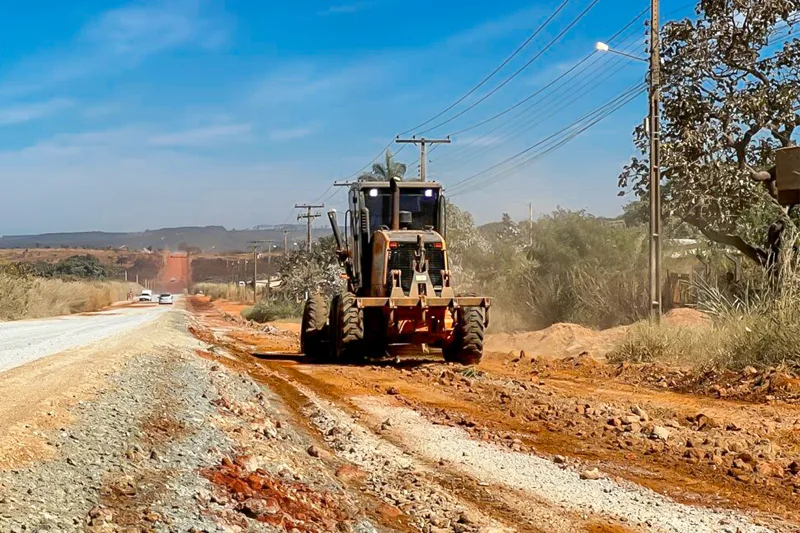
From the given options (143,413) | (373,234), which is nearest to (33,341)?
(373,234)

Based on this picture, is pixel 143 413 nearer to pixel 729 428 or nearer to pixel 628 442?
pixel 628 442

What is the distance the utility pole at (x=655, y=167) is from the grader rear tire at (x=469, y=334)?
13.8 feet

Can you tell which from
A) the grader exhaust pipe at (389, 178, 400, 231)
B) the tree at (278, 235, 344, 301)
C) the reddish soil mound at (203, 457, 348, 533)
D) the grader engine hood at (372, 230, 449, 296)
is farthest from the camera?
the tree at (278, 235, 344, 301)

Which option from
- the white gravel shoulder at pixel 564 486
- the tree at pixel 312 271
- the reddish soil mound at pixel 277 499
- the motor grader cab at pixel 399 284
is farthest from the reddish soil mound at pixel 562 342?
the tree at pixel 312 271

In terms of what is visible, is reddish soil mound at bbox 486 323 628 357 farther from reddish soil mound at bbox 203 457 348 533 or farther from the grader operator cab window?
reddish soil mound at bbox 203 457 348 533

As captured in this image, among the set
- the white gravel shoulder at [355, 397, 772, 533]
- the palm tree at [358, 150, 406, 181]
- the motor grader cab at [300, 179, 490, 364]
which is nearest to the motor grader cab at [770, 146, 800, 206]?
the white gravel shoulder at [355, 397, 772, 533]

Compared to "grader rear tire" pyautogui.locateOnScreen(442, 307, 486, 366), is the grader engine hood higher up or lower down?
higher up

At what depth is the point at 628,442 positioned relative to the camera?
9.22 metres

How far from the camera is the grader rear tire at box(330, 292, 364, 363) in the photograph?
57.4ft

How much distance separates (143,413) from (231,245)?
143252 mm

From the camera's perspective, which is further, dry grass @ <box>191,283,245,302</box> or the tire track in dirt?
dry grass @ <box>191,283,245,302</box>

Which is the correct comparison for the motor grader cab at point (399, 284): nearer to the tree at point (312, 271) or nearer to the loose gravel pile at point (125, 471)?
the loose gravel pile at point (125, 471)

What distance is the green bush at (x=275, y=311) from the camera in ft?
172

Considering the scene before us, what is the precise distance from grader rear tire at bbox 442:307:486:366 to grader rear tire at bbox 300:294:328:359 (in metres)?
3.75
